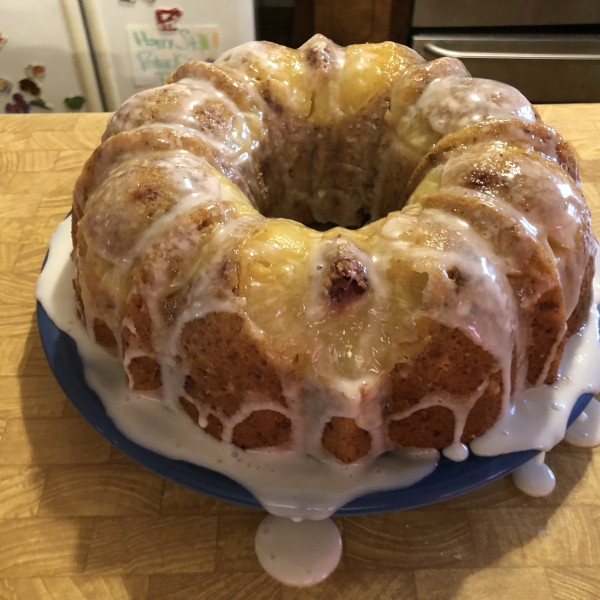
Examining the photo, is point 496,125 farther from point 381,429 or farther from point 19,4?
point 19,4

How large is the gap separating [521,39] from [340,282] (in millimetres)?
1737

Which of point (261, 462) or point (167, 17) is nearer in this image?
point (261, 462)

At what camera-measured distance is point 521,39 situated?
6.72 feet

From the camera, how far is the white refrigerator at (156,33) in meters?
1.88

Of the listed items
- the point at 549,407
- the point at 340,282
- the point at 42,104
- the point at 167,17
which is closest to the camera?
the point at 340,282

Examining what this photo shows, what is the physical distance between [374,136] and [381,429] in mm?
522

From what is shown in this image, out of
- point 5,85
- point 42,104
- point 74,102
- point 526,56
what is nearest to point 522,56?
point 526,56

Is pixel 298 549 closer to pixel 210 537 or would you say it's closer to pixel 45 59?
pixel 210 537

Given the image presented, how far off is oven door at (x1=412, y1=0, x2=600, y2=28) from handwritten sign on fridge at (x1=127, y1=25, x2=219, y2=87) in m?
0.68

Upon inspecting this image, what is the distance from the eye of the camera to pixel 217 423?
2.61ft

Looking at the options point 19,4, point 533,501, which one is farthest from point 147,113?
point 19,4

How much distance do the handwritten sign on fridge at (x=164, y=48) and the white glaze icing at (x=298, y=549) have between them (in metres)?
1.62

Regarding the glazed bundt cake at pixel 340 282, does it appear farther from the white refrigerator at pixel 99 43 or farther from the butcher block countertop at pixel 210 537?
the white refrigerator at pixel 99 43

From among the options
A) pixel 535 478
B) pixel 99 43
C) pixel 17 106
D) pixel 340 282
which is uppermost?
pixel 340 282
